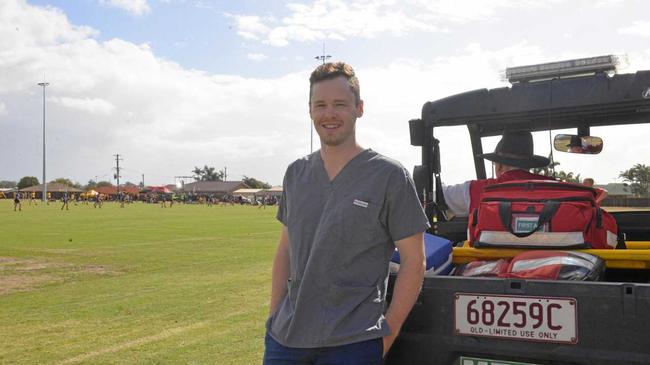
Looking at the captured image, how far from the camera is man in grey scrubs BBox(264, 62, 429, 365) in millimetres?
2535

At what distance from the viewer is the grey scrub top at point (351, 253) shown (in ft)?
8.32

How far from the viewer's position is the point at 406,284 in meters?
2.60

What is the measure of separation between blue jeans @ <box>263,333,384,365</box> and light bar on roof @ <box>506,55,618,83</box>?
2.15 meters

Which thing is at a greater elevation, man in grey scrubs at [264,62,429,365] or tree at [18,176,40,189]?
tree at [18,176,40,189]

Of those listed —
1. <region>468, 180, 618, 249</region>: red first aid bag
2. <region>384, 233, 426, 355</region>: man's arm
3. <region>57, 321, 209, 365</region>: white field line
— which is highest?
<region>468, 180, 618, 249</region>: red first aid bag

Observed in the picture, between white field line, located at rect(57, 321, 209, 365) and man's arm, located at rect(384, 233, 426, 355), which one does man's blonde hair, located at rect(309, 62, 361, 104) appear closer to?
man's arm, located at rect(384, 233, 426, 355)

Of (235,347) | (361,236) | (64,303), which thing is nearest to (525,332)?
(361,236)

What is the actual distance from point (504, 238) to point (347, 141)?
112 centimetres

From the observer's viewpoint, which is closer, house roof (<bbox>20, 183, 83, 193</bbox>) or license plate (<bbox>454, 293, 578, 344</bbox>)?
license plate (<bbox>454, 293, 578, 344</bbox>)

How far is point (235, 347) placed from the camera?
19.7 feet

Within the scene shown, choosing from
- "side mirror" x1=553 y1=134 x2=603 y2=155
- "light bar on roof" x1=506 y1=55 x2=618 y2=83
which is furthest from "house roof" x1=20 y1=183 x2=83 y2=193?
"light bar on roof" x1=506 y1=55 x2=618 y2=83

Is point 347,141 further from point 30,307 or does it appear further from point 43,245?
point 43,245

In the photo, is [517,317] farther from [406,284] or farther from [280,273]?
[280,273]

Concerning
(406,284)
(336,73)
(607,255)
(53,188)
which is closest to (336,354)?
(406,284)
